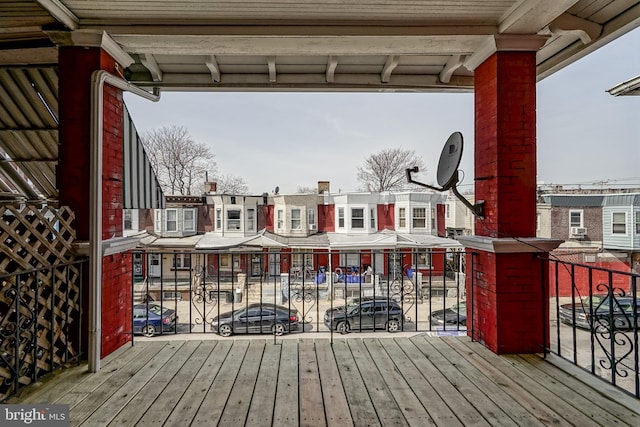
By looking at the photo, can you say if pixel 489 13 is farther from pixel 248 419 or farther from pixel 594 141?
pixel 594 141

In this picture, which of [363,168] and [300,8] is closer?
[300,8]

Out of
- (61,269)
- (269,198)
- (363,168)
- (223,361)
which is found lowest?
(223,361)

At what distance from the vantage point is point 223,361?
8.13ft

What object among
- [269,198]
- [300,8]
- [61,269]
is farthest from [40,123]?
[269,198]

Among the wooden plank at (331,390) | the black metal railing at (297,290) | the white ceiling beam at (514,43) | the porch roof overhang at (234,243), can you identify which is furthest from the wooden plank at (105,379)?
the porch roof overhang at (234,243)

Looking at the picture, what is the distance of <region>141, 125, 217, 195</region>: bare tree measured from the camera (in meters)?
15.0

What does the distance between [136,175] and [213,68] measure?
1283mm

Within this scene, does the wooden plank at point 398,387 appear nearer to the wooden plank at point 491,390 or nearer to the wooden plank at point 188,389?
the wooden plank at point 491,390

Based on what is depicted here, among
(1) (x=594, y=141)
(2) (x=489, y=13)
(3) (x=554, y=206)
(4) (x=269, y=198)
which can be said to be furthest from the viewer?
(4) (x=269, y=198)

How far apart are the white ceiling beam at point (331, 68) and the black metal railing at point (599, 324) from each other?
8.34 feet

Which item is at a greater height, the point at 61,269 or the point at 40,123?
the point at 40,123

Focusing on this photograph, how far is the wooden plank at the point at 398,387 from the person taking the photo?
176 cm

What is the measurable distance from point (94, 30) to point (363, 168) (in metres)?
14.6

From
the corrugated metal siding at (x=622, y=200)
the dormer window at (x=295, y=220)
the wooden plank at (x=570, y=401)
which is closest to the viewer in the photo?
the wooden plank at (x=570, y=401)
